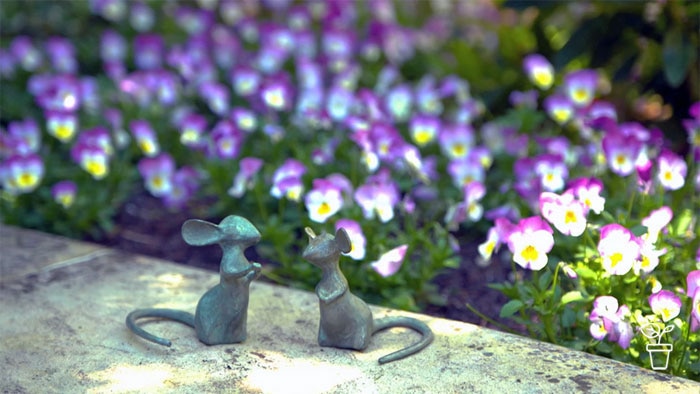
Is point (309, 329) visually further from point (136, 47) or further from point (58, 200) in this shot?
point (136, 47)

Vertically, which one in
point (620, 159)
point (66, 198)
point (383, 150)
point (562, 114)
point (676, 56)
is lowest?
point (66, 198)

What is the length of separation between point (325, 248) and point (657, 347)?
93 centimetres

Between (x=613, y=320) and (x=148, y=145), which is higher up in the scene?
(x=148, y=145)

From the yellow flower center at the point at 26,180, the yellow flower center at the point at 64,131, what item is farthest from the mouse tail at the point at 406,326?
the yellow flower center at the point at 64,131

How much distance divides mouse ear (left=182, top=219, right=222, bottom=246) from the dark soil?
95 centimetres

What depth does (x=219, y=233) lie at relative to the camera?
245 cm

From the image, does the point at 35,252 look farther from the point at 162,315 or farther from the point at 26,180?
the point at 162,315

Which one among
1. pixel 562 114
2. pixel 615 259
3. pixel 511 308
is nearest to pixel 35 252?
pixel 511 308

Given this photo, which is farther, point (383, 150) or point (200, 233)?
point (383, 150)

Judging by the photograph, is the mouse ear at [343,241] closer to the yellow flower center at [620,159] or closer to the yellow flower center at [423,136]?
the yellow flower center at [620,159]

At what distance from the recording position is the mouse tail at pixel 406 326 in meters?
2.43

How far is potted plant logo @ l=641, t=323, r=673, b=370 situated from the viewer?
243cm

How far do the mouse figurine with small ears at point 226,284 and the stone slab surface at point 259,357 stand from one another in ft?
0.14

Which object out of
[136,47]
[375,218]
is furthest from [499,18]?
[375,218]
